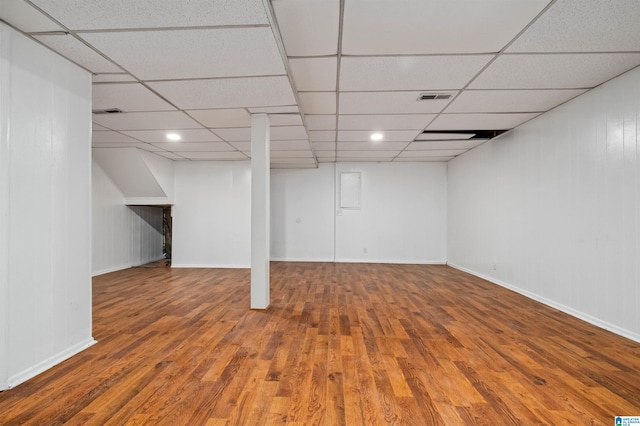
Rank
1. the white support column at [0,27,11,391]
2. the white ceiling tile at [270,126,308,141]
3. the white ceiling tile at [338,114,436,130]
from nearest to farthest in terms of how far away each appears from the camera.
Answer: the white support column at [0,27,11,391] < the white ceiling tile at [338,114,436,130] < the white ceiling tile at [270,126,308,141]

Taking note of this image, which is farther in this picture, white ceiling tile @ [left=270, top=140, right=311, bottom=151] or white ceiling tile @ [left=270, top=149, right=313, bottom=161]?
white ceiling tile @ [left=270, top=149, right=313, bottom=161]

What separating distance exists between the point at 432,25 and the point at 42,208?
3.23m

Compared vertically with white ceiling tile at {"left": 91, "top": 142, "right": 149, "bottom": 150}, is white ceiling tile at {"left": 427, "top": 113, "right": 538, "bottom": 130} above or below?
above

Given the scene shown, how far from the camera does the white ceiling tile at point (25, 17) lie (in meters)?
2.02

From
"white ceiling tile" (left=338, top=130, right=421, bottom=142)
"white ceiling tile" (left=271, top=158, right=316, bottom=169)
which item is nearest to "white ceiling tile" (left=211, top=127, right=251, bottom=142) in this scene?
"white ceiling tile" (left=338, top=130, right=421, bottom=142)

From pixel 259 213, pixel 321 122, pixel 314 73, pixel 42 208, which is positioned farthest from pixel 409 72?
pixel 42 208

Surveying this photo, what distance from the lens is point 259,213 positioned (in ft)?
13.8

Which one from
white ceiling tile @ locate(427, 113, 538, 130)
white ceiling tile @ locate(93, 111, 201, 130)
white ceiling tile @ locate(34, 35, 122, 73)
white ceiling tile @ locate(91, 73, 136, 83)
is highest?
white ceiling tile @ locate(427, 113, 538, 130)

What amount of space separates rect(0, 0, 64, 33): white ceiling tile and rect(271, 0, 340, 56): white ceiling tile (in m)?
1.50

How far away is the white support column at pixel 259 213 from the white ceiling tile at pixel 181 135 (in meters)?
1.28

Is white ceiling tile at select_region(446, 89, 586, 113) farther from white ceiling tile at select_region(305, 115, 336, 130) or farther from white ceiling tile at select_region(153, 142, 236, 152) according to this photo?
white ceiling tile at select_region(153, 142, 236, 152)

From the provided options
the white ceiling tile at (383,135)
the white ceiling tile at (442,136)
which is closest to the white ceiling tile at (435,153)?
the white ceiling tile at (442,136)

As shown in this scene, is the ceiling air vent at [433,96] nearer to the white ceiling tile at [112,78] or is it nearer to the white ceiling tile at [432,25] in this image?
the white ceiling tile at [432,25]

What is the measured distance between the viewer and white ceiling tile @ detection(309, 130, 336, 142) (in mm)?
5442
